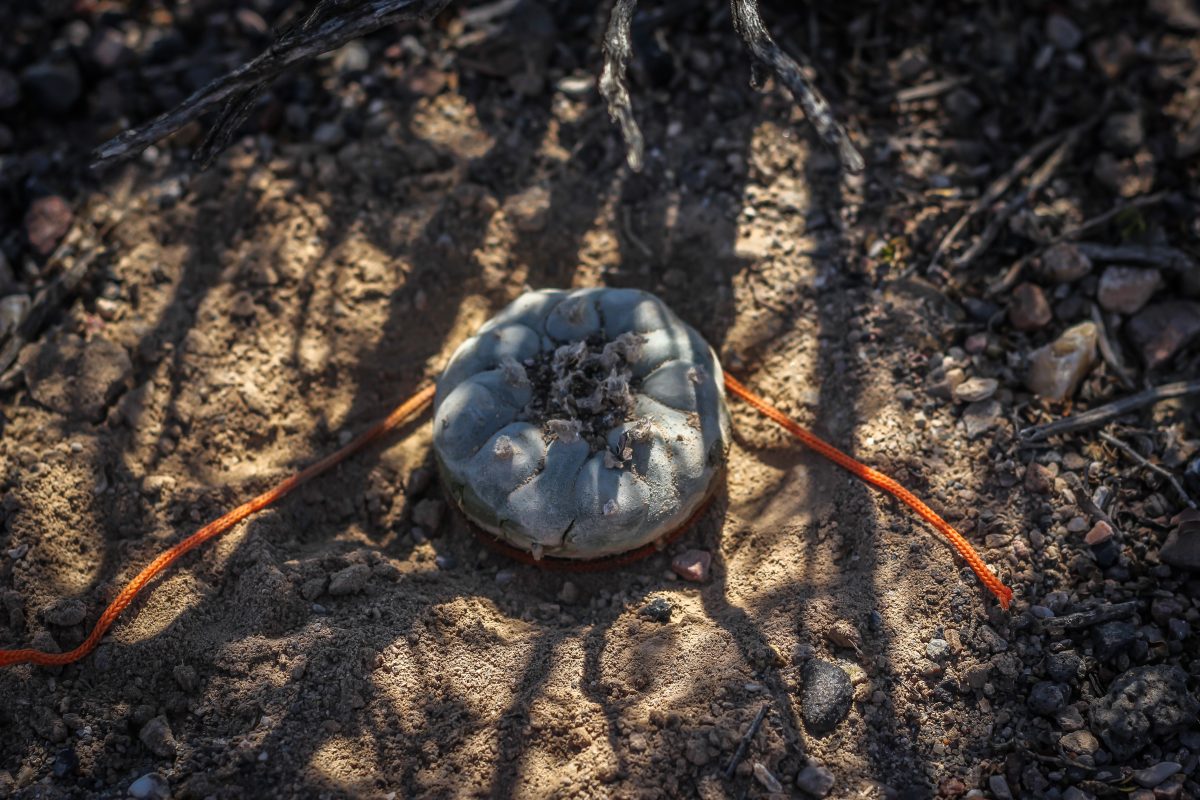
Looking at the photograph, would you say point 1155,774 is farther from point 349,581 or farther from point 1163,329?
point 349,581

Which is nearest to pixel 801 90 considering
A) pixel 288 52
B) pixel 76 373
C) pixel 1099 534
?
pixel 288 52

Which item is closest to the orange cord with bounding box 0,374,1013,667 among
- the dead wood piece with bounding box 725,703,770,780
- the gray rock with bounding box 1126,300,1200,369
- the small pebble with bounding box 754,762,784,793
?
the dead wood piece with bounding box 725,703,770,780

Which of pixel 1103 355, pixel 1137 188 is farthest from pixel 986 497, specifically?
pixel 1137 188

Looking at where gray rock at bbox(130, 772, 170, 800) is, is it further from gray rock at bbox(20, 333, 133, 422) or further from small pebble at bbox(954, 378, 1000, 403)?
small pebble at bbox(954, 378, 1000, 403)

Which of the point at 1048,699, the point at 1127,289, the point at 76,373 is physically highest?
the point at 76,373

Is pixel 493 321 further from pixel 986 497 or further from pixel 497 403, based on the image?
pixel 986 497

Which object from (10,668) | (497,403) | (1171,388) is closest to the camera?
(10,668)
